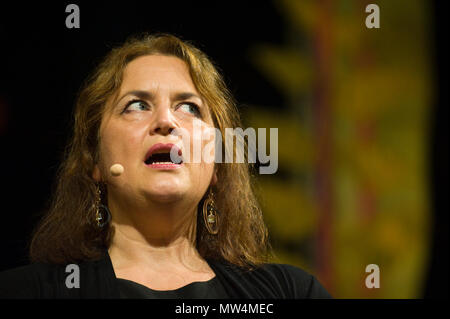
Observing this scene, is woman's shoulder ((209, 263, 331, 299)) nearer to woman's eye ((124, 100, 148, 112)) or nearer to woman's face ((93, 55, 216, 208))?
woman's face ((93, 55, 216, 208))

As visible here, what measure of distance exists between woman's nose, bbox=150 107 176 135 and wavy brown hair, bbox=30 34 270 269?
177 millimetres

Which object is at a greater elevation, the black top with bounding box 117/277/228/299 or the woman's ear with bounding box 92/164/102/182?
the woman's ear with bounding box 92/164/102/182

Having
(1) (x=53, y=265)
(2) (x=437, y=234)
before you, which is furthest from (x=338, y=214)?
(1) (x=53, y=265)

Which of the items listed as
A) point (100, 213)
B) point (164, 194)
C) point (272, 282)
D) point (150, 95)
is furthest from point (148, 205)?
point (272, 282)

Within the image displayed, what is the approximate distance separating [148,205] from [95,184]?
24cm

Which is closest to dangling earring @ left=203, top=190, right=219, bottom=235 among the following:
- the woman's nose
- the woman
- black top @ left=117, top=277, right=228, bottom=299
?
the woman

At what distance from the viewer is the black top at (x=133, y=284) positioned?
1.44 metres

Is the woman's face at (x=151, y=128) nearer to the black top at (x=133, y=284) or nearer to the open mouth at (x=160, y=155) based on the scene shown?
the open mouth at (x=160, y=155)

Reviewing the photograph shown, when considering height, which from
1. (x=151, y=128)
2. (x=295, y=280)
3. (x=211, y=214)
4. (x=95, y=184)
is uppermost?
(x=151, y=128)

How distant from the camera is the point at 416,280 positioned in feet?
9.28

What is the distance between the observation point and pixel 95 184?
1733 millimetres

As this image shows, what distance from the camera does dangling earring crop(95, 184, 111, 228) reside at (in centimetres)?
166

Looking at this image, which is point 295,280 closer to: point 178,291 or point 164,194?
point 178,291
